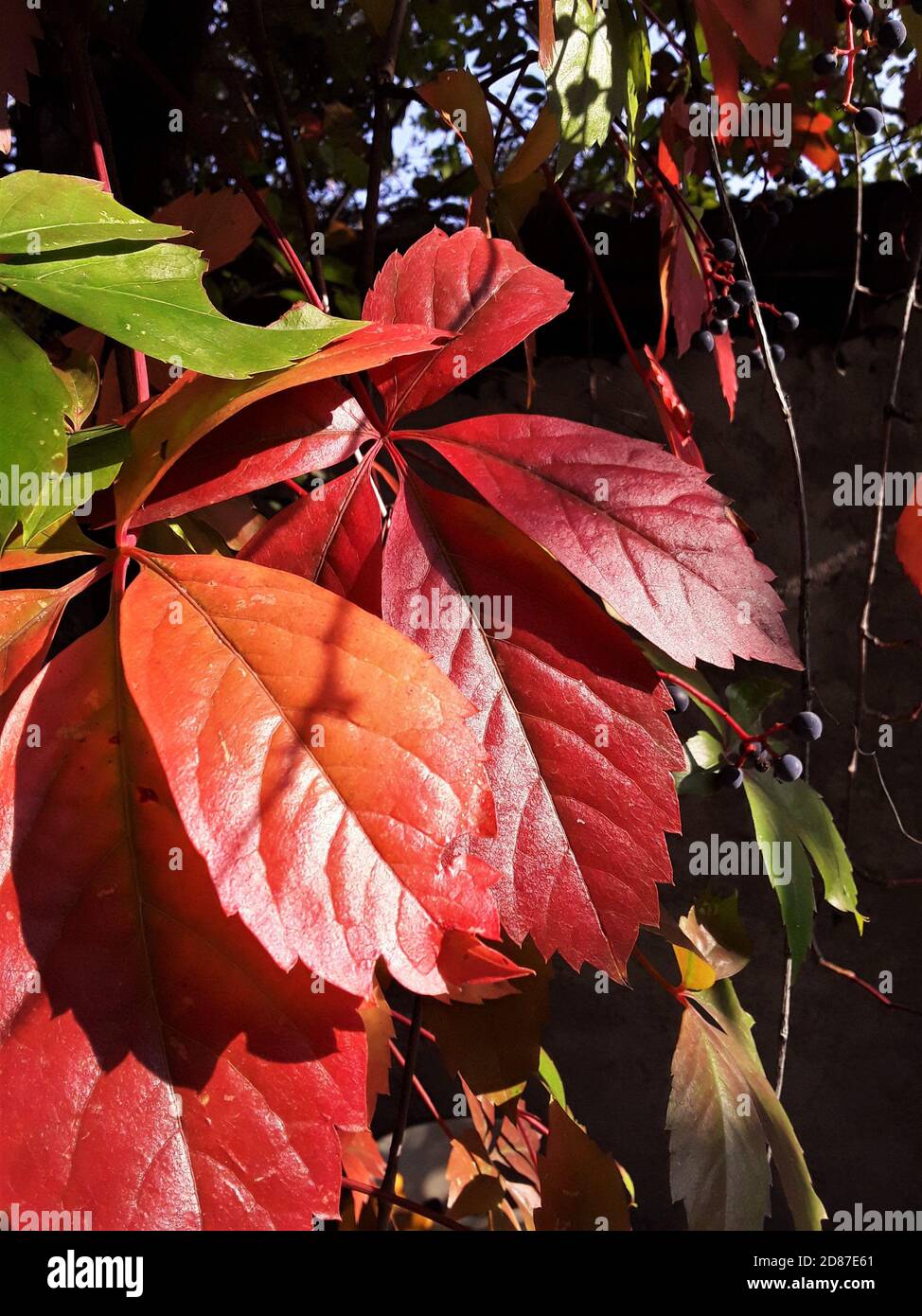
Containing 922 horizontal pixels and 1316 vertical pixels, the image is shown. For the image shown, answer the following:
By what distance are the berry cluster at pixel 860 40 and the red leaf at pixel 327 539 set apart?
637mm

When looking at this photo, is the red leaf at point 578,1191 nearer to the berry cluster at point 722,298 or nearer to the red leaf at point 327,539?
the red leaf at point 327,539

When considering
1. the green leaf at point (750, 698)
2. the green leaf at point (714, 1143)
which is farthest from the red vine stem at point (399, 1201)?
the green leaf at point (750, 698)

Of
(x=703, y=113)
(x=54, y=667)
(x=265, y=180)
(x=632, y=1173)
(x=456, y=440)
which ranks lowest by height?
(x=632, y=1173)

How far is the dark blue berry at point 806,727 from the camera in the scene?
82cm

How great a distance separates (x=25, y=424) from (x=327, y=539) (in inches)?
6.1

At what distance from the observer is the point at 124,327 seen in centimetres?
37

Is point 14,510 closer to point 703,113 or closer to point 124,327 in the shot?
point 124,327

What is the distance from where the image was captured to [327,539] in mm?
469

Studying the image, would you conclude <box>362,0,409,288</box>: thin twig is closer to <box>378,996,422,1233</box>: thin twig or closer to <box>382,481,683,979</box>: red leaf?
<box>382,481,683,979</box>: red leaf

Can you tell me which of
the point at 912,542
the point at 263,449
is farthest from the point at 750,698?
the point at 263,449

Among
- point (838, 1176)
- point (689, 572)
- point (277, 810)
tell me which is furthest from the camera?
point (838, 1176)

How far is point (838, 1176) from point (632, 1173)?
0.40m

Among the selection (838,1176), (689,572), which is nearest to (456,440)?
(689,572)

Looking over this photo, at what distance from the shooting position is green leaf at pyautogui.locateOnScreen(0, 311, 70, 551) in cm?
35
